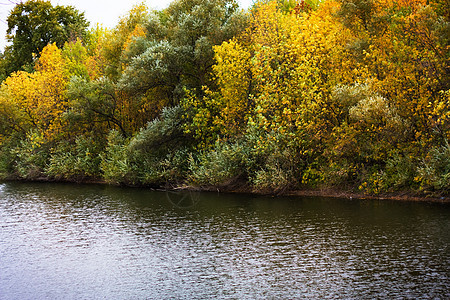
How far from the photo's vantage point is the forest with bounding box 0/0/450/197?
2858 cm

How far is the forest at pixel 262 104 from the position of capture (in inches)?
1125

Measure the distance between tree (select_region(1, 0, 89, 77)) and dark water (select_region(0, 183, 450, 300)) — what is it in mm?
51106

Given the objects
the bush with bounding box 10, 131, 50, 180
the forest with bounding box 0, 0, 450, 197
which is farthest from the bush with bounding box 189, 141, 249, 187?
the bush with bounding box 10, 131, 50, 180

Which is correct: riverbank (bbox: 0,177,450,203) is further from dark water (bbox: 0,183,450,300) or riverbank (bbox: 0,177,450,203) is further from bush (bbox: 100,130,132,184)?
bush (bbox: 100,130,132,184)

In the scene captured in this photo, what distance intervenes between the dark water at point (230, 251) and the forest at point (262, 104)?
12.5 ft

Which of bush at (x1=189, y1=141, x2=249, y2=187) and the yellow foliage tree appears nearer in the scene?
bush at (x1=189, y1=141, x2=249, y2=187)

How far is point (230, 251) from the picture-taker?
1838 centimetres

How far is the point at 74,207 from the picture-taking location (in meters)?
30.9

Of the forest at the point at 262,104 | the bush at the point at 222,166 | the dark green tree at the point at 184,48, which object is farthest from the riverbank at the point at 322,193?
the dark green tree at the point at 184,48

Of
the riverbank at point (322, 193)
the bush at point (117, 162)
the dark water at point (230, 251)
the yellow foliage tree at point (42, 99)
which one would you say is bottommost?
the dark water at point (230, 251)

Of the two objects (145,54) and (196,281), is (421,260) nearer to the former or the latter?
(196,281)

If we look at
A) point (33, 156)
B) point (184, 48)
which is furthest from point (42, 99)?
point (184, 48)

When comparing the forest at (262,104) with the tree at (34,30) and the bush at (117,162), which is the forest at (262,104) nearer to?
the bush at (117,162)

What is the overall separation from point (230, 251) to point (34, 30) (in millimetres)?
67627
